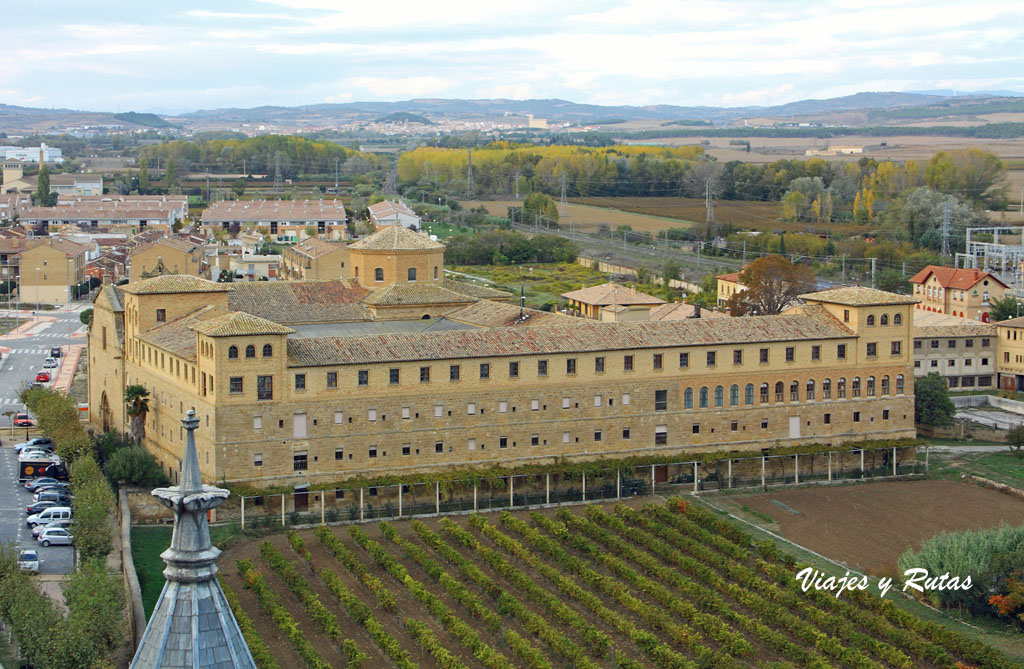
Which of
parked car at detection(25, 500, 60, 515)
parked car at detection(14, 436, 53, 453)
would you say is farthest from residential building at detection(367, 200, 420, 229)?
parked car at detection(25, 500, 60, 515)

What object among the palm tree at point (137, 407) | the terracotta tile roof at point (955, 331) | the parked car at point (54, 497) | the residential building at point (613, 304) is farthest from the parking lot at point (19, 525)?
the terracotta tile roof at point (955, 331)

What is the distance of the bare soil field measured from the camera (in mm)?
37062

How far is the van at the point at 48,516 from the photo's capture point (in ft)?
125

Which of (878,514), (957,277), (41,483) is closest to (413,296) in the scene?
(41,483)

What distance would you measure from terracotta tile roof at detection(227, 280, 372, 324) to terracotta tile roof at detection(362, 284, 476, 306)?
0.65m

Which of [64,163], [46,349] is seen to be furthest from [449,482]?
[64,163]

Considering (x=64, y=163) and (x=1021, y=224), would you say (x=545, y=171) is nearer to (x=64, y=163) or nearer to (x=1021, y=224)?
(x=1021, y=224)

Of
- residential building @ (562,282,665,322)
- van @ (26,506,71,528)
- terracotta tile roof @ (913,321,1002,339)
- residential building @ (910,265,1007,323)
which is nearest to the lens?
van @ (26,506,71,528)

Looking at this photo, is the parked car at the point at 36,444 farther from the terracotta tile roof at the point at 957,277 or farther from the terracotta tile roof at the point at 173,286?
the terracotta tile roof at the point at 957,277

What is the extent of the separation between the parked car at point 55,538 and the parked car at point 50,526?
0.15 m

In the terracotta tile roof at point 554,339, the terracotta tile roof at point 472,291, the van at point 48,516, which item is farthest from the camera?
the terracotta tile roof at point 472,291

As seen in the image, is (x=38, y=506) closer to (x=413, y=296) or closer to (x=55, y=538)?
(x=55, y=538)

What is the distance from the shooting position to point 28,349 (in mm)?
66938

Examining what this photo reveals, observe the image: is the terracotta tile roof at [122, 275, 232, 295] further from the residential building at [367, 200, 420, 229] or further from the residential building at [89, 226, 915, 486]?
the residential building at [367, 200, 420, 229]
